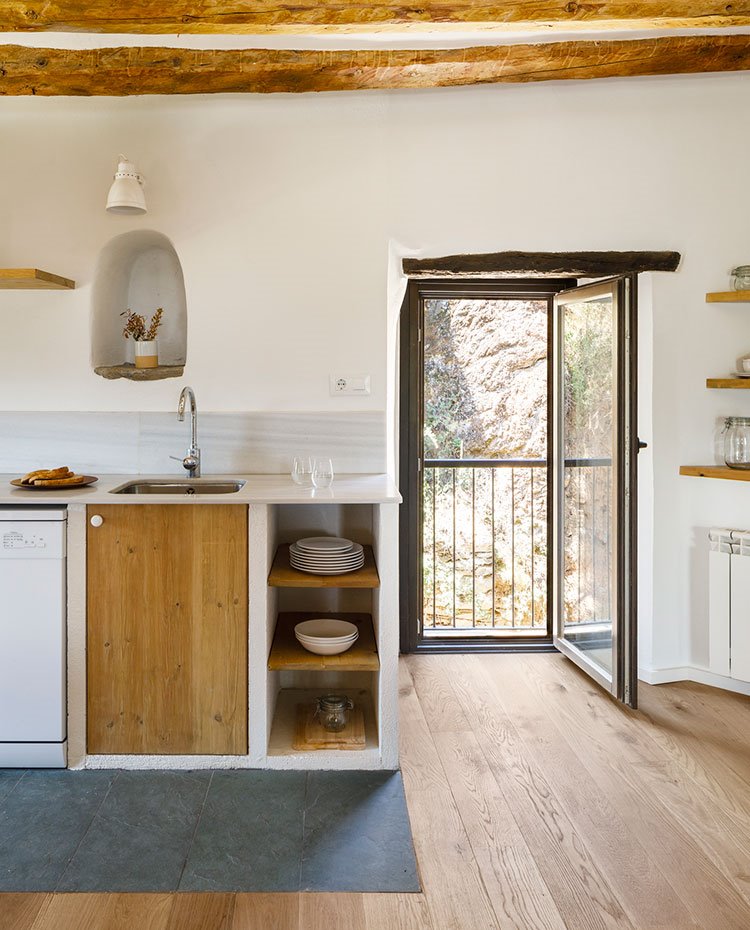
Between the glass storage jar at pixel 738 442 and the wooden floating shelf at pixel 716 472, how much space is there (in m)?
0.03

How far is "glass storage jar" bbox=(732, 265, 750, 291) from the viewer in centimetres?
322

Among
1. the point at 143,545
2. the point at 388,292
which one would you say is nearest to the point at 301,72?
the point at 388,292

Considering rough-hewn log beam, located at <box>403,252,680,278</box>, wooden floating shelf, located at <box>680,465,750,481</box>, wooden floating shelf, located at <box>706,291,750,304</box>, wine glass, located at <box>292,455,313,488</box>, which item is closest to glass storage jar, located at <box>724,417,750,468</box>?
wooden floating shelf, located at <box>680,465,750,481</box>

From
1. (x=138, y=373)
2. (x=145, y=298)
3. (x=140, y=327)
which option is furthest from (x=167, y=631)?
(x=145, y=298)

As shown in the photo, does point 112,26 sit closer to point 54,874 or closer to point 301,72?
point 301,72

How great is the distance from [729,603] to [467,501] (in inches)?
61.2

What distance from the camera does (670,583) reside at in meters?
3.34

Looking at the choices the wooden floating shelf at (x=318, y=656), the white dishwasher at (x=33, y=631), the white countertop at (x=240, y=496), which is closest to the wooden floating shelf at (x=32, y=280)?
the white countertop at (x=240, y=496)

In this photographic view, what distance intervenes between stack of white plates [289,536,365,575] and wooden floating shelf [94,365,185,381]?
39.8 inches

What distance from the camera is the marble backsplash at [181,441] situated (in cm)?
321

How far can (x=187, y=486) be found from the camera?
306 centimetres

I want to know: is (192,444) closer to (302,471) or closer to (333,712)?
(302,471)

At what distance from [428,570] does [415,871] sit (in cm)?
246

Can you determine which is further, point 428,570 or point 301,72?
point 428,570
